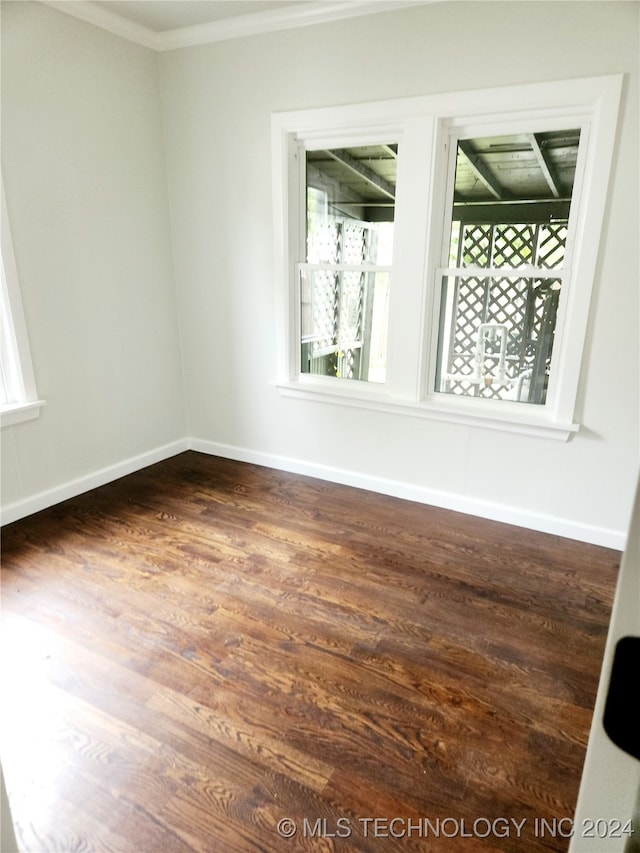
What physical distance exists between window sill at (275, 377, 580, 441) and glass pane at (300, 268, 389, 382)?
115mm

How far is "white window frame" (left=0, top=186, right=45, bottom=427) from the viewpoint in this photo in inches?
99.3

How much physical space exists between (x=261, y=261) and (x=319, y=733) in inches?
101

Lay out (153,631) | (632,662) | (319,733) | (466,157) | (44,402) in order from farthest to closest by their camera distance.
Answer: (44,402) < (466,157) < (153,631) < (319,733) < (632,662)

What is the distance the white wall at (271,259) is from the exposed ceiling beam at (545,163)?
25 cm

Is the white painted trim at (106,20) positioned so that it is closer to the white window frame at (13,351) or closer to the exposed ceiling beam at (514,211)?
the white window frame at (13,351)

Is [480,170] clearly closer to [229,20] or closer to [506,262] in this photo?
[506,262]

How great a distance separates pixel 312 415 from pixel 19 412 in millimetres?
1648

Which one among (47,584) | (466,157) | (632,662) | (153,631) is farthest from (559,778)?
(466,157)

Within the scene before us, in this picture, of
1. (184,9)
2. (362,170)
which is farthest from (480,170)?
(184,9)

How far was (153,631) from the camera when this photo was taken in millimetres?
1966

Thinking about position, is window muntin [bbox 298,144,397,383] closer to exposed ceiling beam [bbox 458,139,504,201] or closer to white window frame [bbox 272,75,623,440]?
white window frame [bbox 272,75,623,440]

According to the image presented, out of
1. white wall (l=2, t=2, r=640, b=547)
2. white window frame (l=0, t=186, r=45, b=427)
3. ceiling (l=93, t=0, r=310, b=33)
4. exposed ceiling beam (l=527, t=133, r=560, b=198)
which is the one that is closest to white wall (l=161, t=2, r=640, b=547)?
white wall (l=2, t=2, r=640, b=547)

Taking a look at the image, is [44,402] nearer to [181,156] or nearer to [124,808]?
[181,156]

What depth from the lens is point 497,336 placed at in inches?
107
